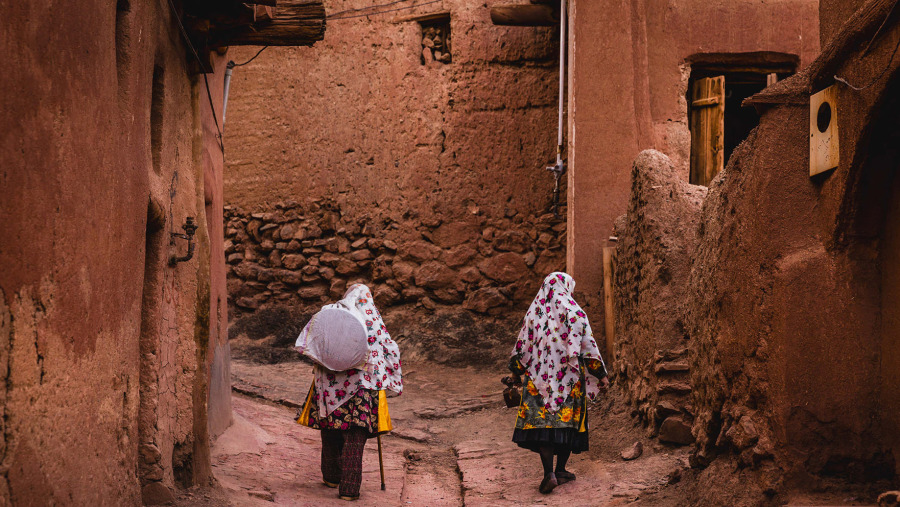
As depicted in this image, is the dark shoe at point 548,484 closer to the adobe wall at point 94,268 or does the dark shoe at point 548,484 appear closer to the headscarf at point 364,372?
the headscarf at point 364,372

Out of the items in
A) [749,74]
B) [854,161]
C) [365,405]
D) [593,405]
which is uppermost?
[749,74]

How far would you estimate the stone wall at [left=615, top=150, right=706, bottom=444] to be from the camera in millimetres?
6164

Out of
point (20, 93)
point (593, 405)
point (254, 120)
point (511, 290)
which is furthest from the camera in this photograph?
point (254, 120)

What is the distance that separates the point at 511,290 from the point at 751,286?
6.71 meters

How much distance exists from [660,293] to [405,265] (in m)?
5.33

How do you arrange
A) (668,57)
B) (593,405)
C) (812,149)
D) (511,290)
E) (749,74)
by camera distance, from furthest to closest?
(511,290) < (749,74) < (668,57) < (593,405) < (812,149)

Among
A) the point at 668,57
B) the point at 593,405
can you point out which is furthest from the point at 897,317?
the point at 668,57

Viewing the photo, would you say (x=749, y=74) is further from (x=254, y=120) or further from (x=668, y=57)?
(x=254, y=120)

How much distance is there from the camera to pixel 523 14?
1042 centimetres

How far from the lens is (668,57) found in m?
9.04

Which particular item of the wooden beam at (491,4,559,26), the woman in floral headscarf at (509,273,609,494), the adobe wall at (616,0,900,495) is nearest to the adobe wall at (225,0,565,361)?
the wooden beam at (491,4,559,26)

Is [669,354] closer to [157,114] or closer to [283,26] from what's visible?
[283,26]

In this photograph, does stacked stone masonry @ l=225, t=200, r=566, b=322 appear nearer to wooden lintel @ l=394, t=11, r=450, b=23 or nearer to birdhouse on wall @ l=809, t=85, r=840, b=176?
wooden lintel @ l=394, t=11, r=450, b=23

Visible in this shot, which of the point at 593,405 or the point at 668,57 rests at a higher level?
the point at 668,57
